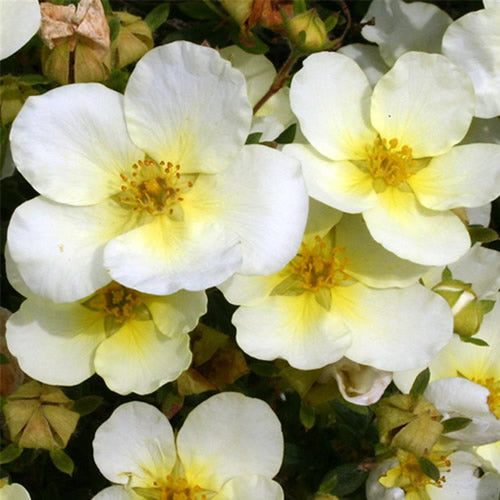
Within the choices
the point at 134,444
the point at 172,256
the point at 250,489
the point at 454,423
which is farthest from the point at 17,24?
the point at 454,423

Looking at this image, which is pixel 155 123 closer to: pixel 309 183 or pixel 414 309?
pixel 309 183

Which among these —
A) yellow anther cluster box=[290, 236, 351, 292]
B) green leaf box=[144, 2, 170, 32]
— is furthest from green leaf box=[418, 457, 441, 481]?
green leaf box=[144, 2, 170, 32]

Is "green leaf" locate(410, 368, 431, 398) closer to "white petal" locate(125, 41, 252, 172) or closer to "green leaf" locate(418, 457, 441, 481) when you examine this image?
"green leaf" locate(418, 457, 441, 481)

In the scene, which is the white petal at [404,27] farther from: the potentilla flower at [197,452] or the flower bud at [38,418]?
the flower bud at [38,418]

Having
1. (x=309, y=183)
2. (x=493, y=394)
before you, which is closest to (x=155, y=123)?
(x=309, y=183)

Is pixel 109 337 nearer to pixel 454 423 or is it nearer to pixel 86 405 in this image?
pixel 86 405
